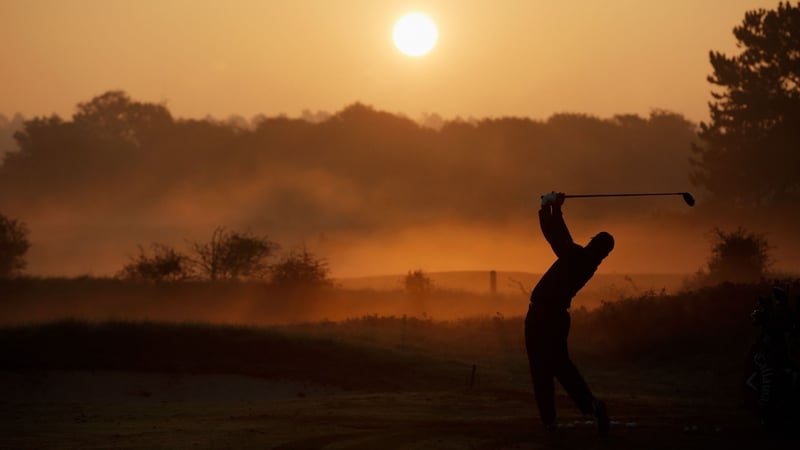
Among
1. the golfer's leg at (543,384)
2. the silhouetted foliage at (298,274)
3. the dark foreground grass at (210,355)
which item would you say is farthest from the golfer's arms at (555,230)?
the silhouetted foliage at (298,274)

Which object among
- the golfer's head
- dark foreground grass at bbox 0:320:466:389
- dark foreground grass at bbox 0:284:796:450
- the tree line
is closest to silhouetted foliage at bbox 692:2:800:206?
the tree line

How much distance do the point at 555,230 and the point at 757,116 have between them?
6790 cm

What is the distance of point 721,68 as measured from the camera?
8212 cm

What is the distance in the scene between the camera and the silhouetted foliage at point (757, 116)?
8106 centimetres

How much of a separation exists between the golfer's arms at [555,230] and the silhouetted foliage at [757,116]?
6709cm

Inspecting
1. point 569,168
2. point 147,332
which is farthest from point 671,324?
point 569,168

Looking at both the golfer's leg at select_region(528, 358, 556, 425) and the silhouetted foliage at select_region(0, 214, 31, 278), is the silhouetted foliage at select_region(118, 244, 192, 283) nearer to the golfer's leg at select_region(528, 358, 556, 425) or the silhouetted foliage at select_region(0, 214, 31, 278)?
the silhouetted foliage at select_region(0, 214, 31, 278)

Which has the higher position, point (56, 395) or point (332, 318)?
point (332, 318)

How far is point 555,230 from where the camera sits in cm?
1669

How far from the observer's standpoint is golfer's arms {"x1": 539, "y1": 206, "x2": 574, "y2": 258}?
16.6 metres

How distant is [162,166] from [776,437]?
124m

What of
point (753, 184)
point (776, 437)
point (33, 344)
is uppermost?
point (753, 184)

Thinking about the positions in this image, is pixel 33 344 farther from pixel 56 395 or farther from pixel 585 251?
pixel 585 251

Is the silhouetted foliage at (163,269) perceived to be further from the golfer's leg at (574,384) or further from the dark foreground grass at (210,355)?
the golfer's leg at (574,384)
